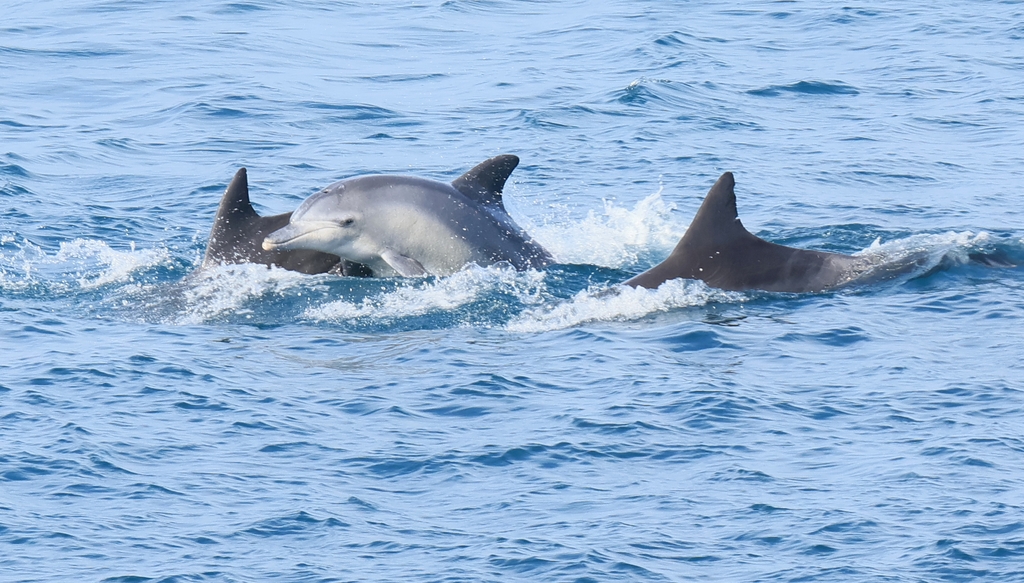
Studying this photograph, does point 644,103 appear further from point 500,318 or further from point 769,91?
point 500,318

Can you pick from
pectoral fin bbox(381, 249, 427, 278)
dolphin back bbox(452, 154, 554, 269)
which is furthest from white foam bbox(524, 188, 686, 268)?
pectoral fin bbox(381, 249, 427, 278)

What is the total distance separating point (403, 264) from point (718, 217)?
323 centimetres

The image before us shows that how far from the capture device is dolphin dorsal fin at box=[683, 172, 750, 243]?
Answer: 15461 millimetres

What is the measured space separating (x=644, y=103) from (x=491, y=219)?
11.8 m

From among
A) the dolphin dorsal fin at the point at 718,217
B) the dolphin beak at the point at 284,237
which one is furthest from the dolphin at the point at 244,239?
the dolphin dorsal fin at the point at 718,217

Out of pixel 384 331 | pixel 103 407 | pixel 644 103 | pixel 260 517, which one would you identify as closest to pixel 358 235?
pixel 384 331

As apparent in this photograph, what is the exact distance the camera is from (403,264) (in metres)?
16.3

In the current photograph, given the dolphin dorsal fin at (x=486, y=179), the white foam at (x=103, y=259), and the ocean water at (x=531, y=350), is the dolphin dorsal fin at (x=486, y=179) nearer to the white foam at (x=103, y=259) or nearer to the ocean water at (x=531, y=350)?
the ocean water at (x=531, y=350)

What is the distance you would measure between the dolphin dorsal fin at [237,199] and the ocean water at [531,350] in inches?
28.0

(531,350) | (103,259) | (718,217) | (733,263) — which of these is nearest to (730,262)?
(733,263)

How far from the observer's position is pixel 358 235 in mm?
16375

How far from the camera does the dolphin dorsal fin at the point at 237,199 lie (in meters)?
16.4

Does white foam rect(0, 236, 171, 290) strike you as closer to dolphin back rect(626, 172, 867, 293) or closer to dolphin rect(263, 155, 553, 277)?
→ dolphin rect(263, 155, 553, 277)

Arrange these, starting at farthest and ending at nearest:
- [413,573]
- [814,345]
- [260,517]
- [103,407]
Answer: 1. [814,345]
2. [103,407]
3. [260,517]
4. [413,573]
